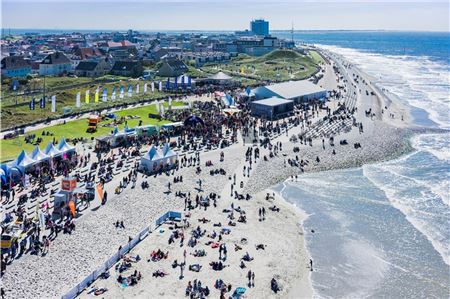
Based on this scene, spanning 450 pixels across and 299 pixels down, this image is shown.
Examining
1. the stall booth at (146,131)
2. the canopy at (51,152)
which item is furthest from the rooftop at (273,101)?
the canopy at (51,152)

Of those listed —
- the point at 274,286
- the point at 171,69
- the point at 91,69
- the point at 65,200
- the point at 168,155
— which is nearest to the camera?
the point at 274,286

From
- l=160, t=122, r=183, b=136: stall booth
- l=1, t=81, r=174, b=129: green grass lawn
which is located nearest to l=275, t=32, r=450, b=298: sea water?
l=160, t=122, r=183, b=136: stall booth

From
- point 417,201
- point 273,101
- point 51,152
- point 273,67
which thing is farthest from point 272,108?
point 273,67

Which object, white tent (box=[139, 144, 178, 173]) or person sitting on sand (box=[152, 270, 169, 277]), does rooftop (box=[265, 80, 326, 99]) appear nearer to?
white tent (box=[139, 144, 178, 173])

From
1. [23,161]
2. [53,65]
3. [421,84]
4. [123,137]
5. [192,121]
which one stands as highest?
[53,65]

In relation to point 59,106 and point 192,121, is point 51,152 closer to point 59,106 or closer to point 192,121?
point 192,121

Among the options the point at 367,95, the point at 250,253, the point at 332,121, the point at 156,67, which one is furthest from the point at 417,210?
the point at 156,67

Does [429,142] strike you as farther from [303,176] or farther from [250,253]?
[250,253]
